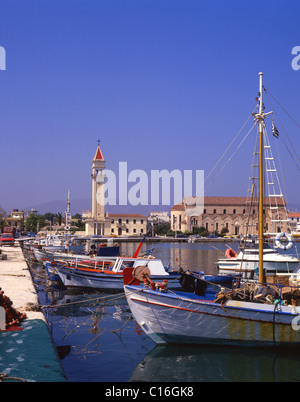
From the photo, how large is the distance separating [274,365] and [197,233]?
133 m

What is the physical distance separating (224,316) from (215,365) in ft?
4.88

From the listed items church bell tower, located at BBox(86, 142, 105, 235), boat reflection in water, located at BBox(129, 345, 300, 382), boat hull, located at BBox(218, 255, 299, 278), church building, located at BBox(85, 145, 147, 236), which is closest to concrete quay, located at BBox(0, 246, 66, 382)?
boat reflection in water, located at BBox(129, 345, 300, 382)

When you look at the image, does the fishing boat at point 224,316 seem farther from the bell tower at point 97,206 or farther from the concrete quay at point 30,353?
the bell tower at point 97,206

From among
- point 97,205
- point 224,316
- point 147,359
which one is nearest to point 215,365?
point 224,316

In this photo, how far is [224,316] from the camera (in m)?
13.3

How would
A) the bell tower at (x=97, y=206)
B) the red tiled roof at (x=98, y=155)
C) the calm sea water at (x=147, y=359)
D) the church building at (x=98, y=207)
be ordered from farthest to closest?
the red tiled roof at (x=98, y=155), the church building at (x=98, y=207), the bell tower at (x=97, y=206), the calm sea water at (x=147, y=359)

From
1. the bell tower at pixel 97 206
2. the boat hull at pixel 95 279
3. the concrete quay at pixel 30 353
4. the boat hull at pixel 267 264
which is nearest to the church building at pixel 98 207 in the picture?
the bell tower at pixel 97 206

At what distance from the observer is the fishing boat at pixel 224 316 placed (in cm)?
1316

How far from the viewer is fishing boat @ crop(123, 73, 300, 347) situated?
43.2 feet

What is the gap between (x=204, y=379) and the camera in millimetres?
11312

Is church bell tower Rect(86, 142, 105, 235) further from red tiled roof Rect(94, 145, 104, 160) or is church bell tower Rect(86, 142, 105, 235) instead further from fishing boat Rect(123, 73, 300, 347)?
fishing boat Rect(123, 73, 300, 347)

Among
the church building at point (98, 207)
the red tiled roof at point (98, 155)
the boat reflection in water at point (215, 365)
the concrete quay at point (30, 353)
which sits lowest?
the boat reflection in water at point (215, 365)

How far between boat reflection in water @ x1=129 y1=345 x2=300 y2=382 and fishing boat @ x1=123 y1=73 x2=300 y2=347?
31 cm
